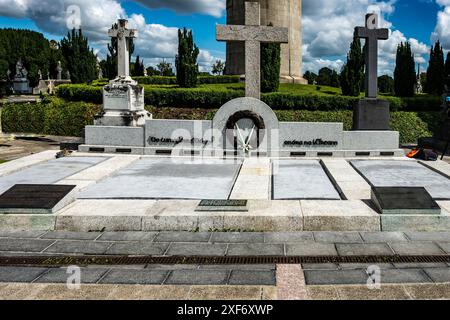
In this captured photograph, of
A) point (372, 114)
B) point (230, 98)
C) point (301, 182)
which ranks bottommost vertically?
point (301, 182)

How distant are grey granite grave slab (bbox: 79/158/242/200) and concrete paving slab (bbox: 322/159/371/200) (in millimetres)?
2746

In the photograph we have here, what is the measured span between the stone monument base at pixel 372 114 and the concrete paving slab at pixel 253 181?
5265mm

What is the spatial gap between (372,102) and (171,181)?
394 inches

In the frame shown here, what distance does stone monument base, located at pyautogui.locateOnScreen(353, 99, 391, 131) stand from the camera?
16.2 meters

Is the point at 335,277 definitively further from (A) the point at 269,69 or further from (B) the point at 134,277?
(A) the point at 269,69

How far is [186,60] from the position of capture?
3019cm

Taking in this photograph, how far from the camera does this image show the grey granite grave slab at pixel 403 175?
962 cm

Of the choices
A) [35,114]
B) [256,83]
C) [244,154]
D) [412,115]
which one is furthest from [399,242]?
[35,114]

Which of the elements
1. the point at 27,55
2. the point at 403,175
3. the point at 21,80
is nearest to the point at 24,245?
the point at 403,175

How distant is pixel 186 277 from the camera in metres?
5.20

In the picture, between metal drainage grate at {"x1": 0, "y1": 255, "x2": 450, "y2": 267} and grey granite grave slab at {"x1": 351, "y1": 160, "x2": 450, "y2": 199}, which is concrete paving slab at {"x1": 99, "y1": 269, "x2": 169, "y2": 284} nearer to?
metal drainage grate at {"x1": 0, "y1": 255, "x2": 450, "y2": 267}
